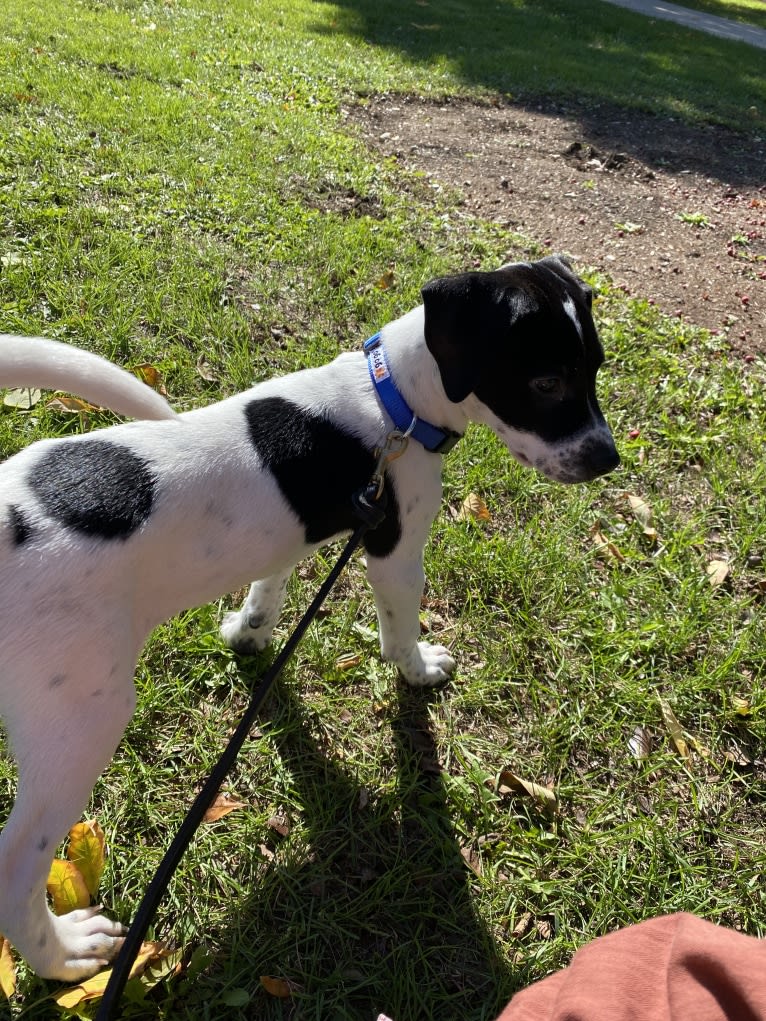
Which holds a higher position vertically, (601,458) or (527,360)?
(527,360)

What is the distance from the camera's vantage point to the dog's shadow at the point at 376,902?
82.8 inches

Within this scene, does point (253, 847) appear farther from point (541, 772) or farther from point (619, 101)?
point (619, 101)

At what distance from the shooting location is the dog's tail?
69.5 inches

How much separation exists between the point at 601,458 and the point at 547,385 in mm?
317

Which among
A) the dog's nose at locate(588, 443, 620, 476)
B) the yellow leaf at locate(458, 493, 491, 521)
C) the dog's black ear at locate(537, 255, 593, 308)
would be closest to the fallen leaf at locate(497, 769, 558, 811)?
the dog's nose at locate(588, 443, 620, 476)

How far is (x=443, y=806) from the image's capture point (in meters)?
2.54

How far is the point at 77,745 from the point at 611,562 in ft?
8.50

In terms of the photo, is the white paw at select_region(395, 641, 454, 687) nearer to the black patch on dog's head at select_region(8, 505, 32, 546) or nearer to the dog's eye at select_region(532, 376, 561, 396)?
the dog's eye at select_region(532, 376, 561, 396)

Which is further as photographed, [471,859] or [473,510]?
[473,510]

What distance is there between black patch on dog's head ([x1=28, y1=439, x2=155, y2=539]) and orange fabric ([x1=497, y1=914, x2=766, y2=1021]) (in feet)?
4.49

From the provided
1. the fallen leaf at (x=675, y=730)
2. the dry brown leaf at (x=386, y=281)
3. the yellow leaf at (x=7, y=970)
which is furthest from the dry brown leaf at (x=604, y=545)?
the yellow leaf at (x=7, y=970)

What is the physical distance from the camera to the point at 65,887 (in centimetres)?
209

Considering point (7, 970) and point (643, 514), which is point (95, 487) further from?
point (643, 514)

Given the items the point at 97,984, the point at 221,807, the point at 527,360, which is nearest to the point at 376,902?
the point at 221,807
